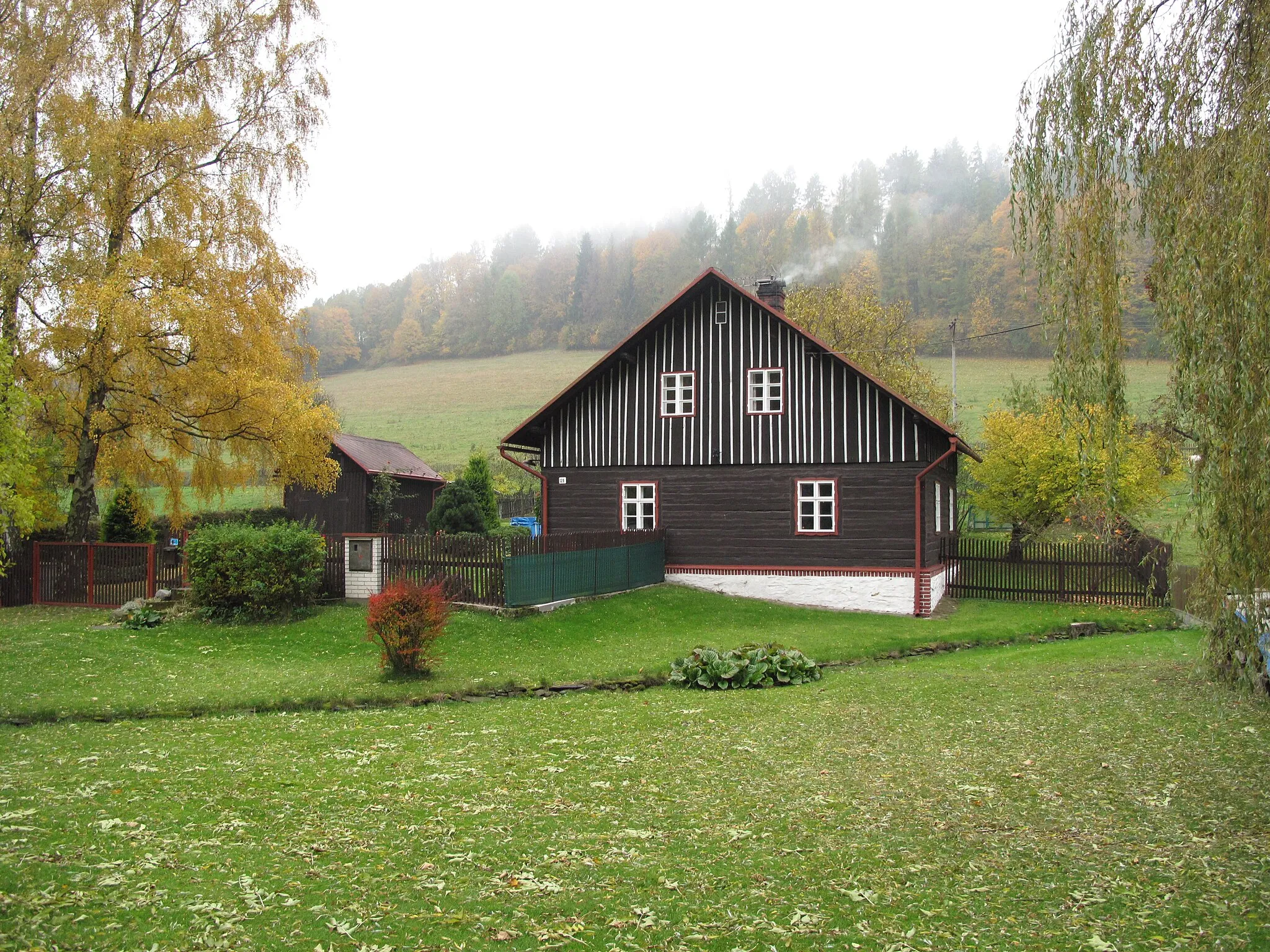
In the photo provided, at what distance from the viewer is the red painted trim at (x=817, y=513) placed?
2458 cm

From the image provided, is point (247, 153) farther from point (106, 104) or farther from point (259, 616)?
point (259, 616)

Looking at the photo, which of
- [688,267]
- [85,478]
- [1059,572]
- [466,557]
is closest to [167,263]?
[85,478]

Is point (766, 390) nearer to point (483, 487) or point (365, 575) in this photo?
point (365, 575)

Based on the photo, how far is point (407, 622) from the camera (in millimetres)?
14617

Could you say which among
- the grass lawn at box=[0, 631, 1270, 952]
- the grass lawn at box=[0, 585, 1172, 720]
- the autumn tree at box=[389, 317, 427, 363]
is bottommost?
the grass lawn at box=[0, 585, 1172, 720]

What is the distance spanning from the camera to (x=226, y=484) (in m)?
25.5

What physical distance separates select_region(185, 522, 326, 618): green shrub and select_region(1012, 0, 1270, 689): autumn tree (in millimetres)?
16124

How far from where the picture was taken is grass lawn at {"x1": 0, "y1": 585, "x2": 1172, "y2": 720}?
45.2 ft

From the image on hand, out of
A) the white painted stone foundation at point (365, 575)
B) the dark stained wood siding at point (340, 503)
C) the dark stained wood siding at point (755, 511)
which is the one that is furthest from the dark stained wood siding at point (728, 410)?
the dark stained wood siding at point (340, 503)

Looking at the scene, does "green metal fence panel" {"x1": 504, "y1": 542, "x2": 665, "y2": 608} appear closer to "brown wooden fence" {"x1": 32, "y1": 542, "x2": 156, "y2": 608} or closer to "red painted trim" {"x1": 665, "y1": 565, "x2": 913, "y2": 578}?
"red painted trim" {"x1": 665, "y1": 565, "x2": 913, "y2": 578}

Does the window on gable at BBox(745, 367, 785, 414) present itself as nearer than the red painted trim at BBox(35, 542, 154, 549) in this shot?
No

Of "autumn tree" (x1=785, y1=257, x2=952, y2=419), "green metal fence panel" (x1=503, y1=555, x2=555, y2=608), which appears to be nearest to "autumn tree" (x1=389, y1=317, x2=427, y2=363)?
"autumn tree" (x1=785, y1=257, x2=952, y2=419)

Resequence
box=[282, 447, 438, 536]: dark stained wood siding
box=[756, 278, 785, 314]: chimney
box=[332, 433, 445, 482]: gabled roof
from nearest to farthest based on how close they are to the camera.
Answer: box=[756, 278, 785, 314]: chimney, box=[332, 433, 445, 482]: gabled roof, box=[282, 447, 438, 536]: dark stained wood siding

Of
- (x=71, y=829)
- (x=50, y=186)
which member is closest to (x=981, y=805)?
(x=71, y=829)
